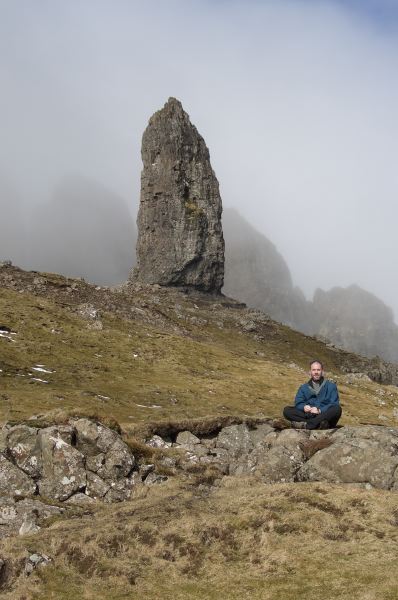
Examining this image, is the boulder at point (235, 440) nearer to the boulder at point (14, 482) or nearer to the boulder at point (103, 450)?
the boulder at point (103, 450)

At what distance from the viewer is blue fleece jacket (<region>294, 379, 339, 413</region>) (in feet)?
89.9

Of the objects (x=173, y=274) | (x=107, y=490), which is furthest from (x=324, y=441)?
(x=173, y=274)

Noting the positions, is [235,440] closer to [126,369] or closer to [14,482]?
[14,482]

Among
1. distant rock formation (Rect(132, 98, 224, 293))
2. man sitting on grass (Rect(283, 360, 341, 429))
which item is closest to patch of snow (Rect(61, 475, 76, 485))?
man sitting on grass (Rect(283, 360, 341, 429))

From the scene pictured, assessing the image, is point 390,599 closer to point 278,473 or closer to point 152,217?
point 278,473

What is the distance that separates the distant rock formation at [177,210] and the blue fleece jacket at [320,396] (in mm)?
147433

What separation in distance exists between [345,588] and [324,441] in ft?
37.5

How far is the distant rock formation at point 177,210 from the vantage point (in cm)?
17638

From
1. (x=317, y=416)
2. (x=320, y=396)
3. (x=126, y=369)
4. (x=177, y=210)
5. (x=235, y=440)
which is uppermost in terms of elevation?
(x=177, y=210)

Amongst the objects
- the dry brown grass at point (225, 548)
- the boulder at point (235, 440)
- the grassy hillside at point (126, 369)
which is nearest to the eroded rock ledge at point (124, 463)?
the boulder at point (235, 440)

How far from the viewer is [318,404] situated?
27781 millimetres

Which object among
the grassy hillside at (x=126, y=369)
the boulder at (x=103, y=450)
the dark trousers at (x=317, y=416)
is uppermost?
the dark trousers at (x=317, y=416)

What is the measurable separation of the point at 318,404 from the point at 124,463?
1091cm

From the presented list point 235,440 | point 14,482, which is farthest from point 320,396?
point 14,482
